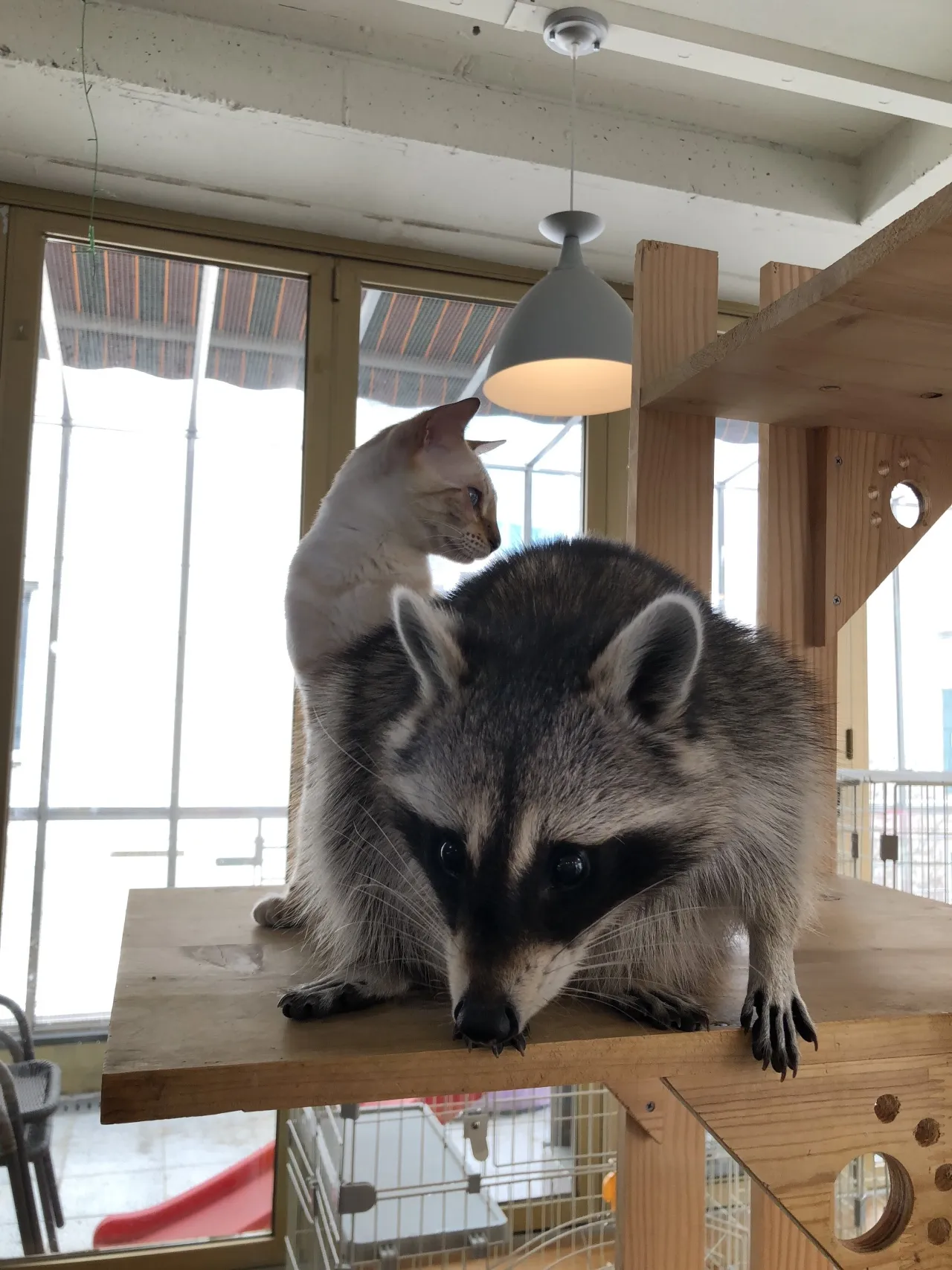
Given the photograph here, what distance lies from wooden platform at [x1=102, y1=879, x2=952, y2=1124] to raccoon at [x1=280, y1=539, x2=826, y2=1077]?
1.1 inches

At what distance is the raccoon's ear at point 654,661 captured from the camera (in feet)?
2.77

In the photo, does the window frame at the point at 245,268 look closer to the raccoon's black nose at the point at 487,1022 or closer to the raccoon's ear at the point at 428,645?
the raccoon's ear at the point at 428,645

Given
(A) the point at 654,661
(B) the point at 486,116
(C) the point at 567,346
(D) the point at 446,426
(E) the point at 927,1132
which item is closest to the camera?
(A) the point at 654,661

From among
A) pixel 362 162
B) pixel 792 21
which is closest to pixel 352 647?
pixel 362 162

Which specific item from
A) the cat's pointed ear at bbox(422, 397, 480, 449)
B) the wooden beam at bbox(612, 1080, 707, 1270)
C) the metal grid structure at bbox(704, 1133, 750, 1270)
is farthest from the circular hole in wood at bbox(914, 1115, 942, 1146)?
the metal grid structure at bbox(704, 1133, 750, 1270)

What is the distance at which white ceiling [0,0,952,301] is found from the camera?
98.6 inches

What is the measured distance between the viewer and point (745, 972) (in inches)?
43.0

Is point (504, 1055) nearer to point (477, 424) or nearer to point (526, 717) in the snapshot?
point (526, 717)

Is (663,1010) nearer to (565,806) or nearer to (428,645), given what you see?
(565,806)

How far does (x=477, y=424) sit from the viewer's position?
3457mm

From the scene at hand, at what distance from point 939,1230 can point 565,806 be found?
2.01 ft

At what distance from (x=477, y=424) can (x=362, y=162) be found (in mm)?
935

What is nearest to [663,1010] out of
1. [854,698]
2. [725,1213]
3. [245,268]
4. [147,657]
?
[725,1213]

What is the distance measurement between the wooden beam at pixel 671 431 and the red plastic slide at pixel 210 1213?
2.47 meters
